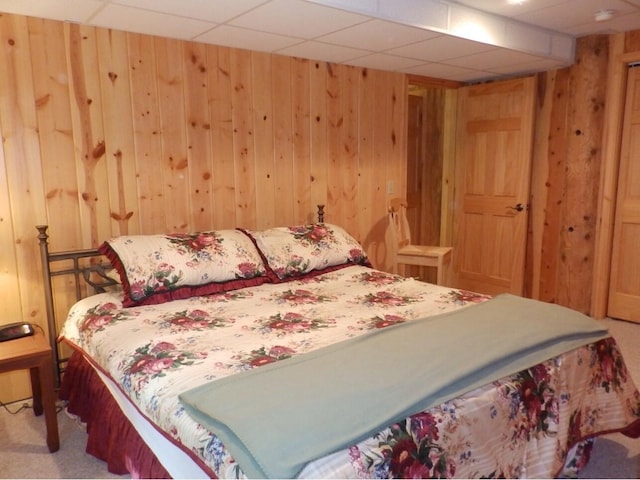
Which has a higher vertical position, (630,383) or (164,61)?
(164,61)

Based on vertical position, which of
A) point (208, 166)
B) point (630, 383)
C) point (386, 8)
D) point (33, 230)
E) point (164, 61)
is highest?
point (386, 8)

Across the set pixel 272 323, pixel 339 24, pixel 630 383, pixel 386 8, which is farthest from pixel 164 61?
pixel 630 383

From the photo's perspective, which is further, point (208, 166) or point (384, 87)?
point (384, 87)

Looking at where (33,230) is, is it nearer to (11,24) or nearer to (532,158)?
(11,24)

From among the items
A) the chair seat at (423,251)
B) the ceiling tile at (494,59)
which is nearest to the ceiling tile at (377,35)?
the ceiling tile at (494,59)

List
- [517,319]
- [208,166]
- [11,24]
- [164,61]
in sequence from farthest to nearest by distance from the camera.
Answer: [208,166], [164,61], [11,24], [517,319]

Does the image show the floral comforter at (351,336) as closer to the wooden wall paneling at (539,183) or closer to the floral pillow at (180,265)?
the floral pillow at (180,265)

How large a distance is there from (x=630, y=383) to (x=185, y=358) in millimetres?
1899

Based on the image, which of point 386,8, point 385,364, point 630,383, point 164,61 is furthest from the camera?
point 164,61

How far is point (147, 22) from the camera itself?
2564mm

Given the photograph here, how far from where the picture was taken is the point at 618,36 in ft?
11.7

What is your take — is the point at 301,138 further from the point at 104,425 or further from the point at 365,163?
the point at 104,425

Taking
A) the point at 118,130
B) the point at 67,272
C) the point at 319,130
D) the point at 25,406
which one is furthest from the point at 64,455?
the point at 319,130

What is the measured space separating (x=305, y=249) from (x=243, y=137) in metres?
0.93
